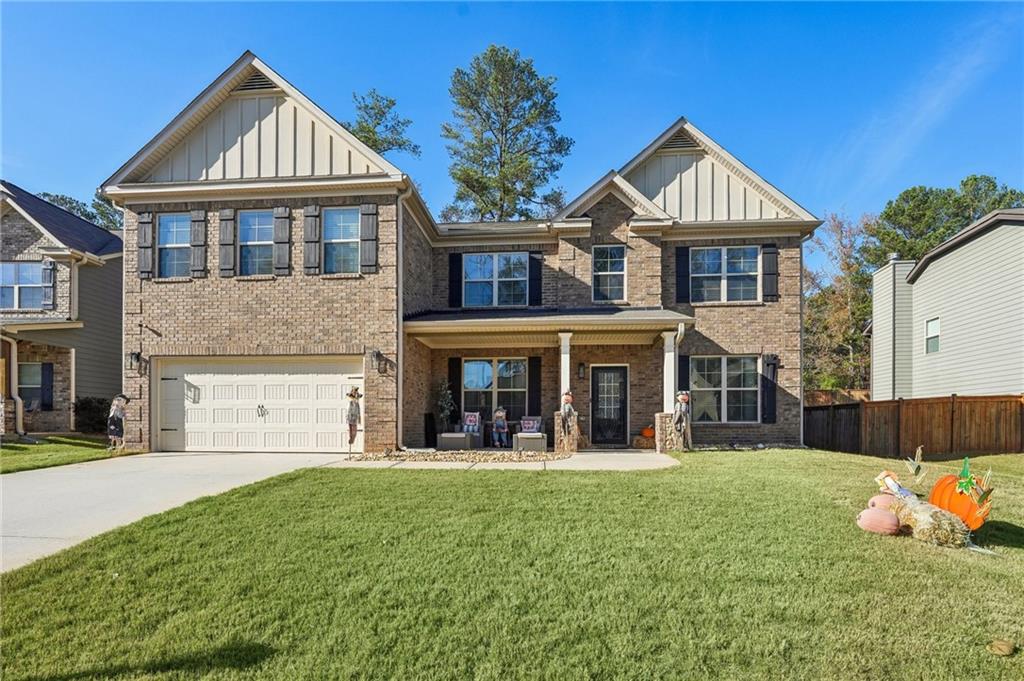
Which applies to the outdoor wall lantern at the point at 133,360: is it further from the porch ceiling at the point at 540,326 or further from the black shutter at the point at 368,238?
the porch ceiling at the point at 540,326

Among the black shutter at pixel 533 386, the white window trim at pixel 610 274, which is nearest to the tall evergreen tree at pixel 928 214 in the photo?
the white window trim at pixel 610 274

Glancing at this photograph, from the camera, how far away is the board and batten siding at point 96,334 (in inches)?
622

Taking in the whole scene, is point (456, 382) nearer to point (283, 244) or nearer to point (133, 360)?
point (283, 244)

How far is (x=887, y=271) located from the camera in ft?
59.3

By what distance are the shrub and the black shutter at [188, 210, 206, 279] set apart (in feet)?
22.5

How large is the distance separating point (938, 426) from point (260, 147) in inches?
672

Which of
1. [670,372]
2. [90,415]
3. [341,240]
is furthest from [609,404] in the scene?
[90,415]

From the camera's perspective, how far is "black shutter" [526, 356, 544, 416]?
1373 cm

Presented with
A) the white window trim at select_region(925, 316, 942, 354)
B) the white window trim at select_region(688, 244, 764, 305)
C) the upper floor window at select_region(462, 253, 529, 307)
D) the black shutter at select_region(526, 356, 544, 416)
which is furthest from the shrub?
the white window trim at select_region(925, 316, 942, 354)

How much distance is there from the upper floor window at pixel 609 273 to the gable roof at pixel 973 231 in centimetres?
894

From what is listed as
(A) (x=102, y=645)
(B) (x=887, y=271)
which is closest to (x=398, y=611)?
(A) (x=102, y=645)

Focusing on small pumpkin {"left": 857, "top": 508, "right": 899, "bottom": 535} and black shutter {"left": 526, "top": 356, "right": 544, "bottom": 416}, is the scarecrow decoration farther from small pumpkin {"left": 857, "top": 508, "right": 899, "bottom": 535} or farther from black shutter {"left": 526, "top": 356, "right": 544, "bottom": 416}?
black shutter {"left": 526, "top": 356, "right": 544, "bottom": 416}

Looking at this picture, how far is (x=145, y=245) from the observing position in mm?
12297

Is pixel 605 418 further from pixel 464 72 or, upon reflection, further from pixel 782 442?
pixel 464 72
